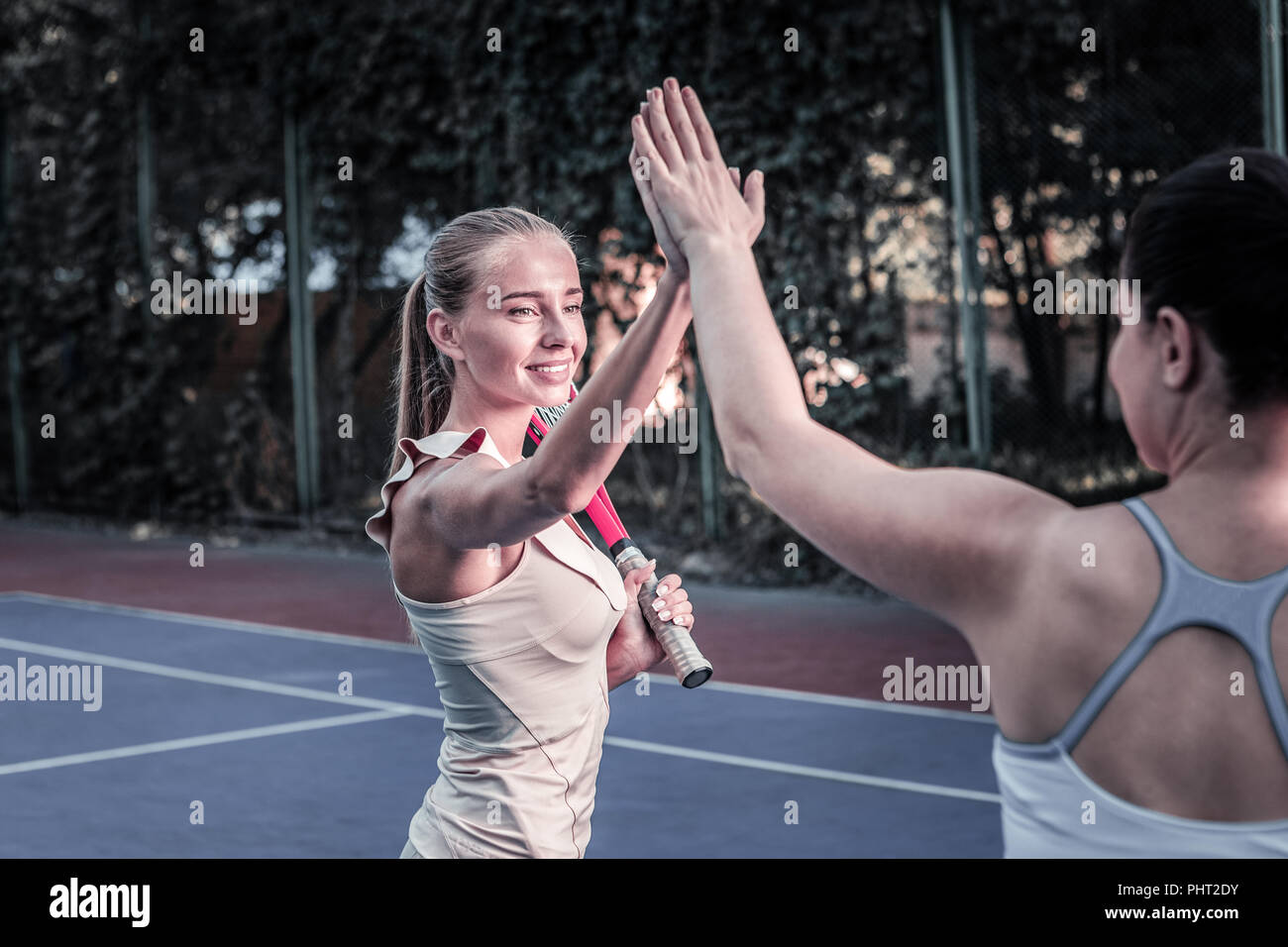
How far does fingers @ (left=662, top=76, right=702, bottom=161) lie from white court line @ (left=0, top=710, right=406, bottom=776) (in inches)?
192

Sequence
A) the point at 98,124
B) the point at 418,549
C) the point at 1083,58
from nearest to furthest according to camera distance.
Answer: the point at 418,549, the point at 1083,58, the point at 98,124

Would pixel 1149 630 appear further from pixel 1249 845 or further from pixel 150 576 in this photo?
pixel 150 576

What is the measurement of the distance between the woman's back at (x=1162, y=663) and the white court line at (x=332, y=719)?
396 centimetres

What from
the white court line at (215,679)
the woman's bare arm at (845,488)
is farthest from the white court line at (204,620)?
the woman's bare arm at (845,488)

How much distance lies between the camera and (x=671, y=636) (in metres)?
2.30

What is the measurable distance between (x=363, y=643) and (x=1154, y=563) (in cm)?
751

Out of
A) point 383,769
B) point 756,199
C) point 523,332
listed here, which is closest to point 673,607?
point 523,332

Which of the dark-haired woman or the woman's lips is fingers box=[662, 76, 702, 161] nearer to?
the dark-haired woman

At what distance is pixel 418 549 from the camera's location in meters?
2.00

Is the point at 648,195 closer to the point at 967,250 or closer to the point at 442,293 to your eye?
the point at 442,293

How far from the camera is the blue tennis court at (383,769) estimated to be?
4598 millimetres

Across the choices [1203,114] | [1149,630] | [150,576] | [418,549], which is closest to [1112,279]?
[1203,114]

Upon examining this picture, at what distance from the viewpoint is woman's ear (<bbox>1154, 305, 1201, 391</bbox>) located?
3.84ft

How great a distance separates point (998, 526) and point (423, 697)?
592 cm
